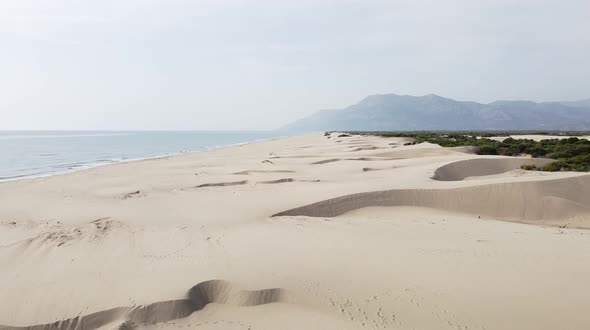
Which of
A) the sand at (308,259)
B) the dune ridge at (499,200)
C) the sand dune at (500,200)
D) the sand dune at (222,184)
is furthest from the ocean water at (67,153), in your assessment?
the sand dune at (500,200)

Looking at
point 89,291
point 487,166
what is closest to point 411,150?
point 487,166

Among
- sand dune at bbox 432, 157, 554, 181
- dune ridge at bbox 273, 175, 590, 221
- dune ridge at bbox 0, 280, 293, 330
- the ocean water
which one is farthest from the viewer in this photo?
the ocean water

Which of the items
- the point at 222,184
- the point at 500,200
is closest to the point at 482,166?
the point at 500,200

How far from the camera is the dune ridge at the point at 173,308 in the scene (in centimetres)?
430

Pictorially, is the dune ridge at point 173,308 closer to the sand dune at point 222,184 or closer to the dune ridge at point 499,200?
the dune ridge at point 499,200

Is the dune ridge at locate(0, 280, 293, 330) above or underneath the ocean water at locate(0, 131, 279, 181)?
underneath

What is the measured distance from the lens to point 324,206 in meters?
9.33

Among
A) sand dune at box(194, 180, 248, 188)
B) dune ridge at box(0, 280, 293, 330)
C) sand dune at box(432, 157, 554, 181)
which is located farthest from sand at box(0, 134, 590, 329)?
sand dune at box(432, 157, 554, 181)

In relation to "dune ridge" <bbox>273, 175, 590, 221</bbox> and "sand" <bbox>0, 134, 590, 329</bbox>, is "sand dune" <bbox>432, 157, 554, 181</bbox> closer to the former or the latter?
"sand" <bbox>0, 134, 590, 329</bbox>

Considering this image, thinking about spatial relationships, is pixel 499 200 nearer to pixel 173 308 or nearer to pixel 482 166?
pixel 482 166

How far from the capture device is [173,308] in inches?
175

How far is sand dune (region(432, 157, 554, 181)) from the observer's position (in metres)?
14.9

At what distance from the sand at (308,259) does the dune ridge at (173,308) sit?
0.01 metres

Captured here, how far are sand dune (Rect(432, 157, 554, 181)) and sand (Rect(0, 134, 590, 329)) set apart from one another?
3.89 meters
